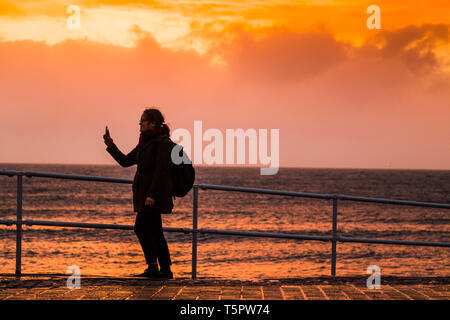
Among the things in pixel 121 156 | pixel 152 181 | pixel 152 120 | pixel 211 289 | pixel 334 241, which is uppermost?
pixel 152 120

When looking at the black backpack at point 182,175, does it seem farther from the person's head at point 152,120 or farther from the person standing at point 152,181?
the person's head at point 152,120

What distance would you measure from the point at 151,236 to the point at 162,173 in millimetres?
663

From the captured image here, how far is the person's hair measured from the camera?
21.5 ft

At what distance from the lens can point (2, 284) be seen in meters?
5.89

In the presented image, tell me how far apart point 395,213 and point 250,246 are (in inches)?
1158

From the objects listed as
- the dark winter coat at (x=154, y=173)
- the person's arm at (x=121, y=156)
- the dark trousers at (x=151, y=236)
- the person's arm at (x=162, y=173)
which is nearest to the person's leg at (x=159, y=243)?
the dark trousers at (x=151, y=236)

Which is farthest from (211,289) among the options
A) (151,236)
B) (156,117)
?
(156,117)

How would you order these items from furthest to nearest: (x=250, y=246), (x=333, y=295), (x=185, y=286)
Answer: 1. (x=250, y=246)
2. (x=185, y=286)
3. (x=333, y=295)

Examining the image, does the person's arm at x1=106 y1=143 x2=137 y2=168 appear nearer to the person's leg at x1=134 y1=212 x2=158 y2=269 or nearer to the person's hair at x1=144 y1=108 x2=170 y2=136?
the person's hair at x1=144 y1=108 x2=170 y2=136

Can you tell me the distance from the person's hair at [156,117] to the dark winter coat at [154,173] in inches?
2.6

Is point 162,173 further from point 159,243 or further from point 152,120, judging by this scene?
point 159,243

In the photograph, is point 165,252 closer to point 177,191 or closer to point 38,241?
point 177,191

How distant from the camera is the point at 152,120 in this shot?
657cm
